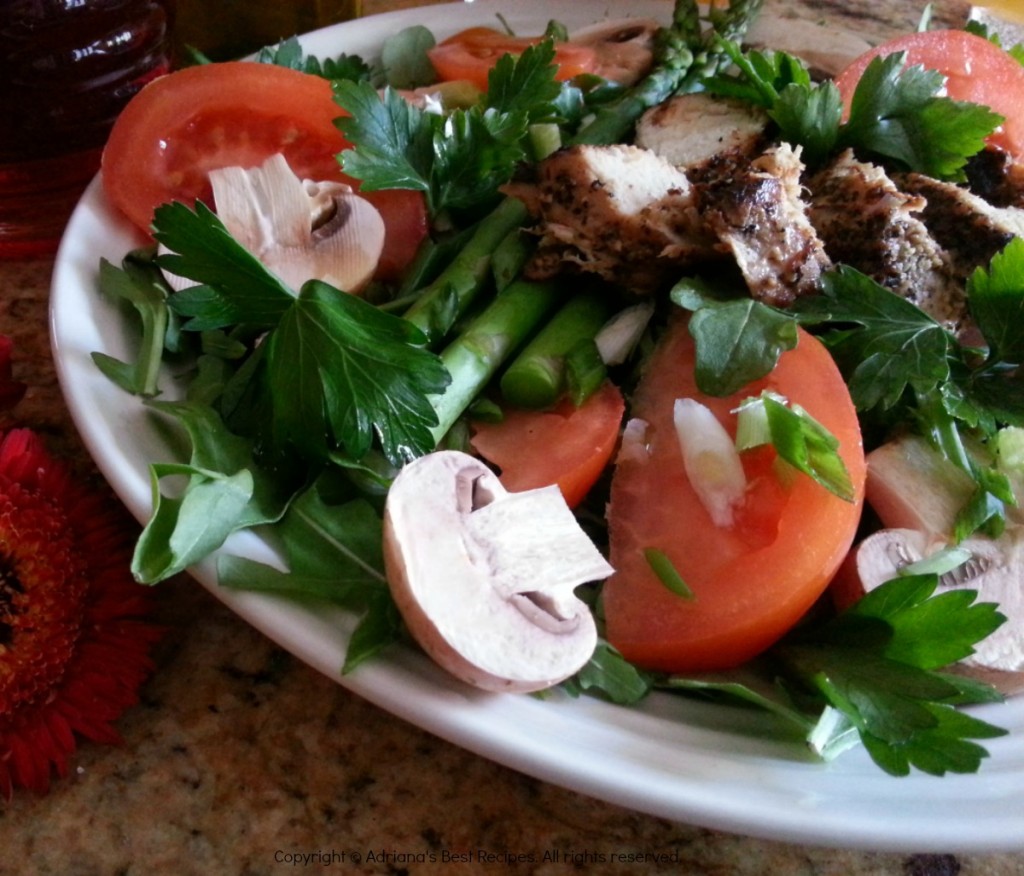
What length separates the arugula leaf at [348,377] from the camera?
3.44ft

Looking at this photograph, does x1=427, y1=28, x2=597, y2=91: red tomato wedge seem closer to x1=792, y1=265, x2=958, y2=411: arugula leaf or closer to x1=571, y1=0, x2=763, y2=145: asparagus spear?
x1=571, y1=0, x2=763, y2=145: asparagus spear

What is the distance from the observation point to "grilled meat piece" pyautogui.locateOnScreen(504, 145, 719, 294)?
1287 mm

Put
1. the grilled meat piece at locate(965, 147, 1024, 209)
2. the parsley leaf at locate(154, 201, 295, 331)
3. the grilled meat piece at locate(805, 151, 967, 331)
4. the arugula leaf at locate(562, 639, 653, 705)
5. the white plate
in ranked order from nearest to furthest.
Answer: the white plate, the arugula leaf at locate(562, 639, 653, 705), the parsley leaf at locate(154, 201, 295, 331), the grilled meat piece at locate(805, 151, 967, 331), the grilled meat piece at locate(965, 147, 1024, 209)

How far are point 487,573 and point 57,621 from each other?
505mm

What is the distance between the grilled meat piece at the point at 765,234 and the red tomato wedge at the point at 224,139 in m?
0.48

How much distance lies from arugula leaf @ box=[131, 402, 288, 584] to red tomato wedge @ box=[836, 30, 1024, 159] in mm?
1250

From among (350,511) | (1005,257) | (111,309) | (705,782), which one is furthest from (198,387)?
(1005,257)

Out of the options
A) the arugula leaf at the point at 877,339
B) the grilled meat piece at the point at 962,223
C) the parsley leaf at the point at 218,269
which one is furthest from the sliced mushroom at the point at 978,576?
the parsley leaf at the point at 218,269

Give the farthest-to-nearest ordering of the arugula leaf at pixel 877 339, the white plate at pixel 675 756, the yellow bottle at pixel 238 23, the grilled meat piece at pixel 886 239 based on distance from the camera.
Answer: the yellow bottle at pixel 238 23, the grilled meat piece at pixel 886 239, the arugula leaf at pixel 877 339, the white plate at pixel 675 756

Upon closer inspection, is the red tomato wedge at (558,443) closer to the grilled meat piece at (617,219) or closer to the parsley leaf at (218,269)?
the grilled meat piece at (617,219)

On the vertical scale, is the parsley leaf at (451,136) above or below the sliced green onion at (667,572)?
above

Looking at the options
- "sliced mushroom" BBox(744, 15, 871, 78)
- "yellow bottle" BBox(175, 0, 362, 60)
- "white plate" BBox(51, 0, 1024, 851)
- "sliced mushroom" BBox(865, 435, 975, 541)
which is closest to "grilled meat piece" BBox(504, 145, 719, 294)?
"sliced mushroom" BBox(865, 435, 975, 541)

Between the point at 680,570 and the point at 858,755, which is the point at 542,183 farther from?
the point at 858,755

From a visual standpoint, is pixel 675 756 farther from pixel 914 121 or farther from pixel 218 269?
pixel 914 121
